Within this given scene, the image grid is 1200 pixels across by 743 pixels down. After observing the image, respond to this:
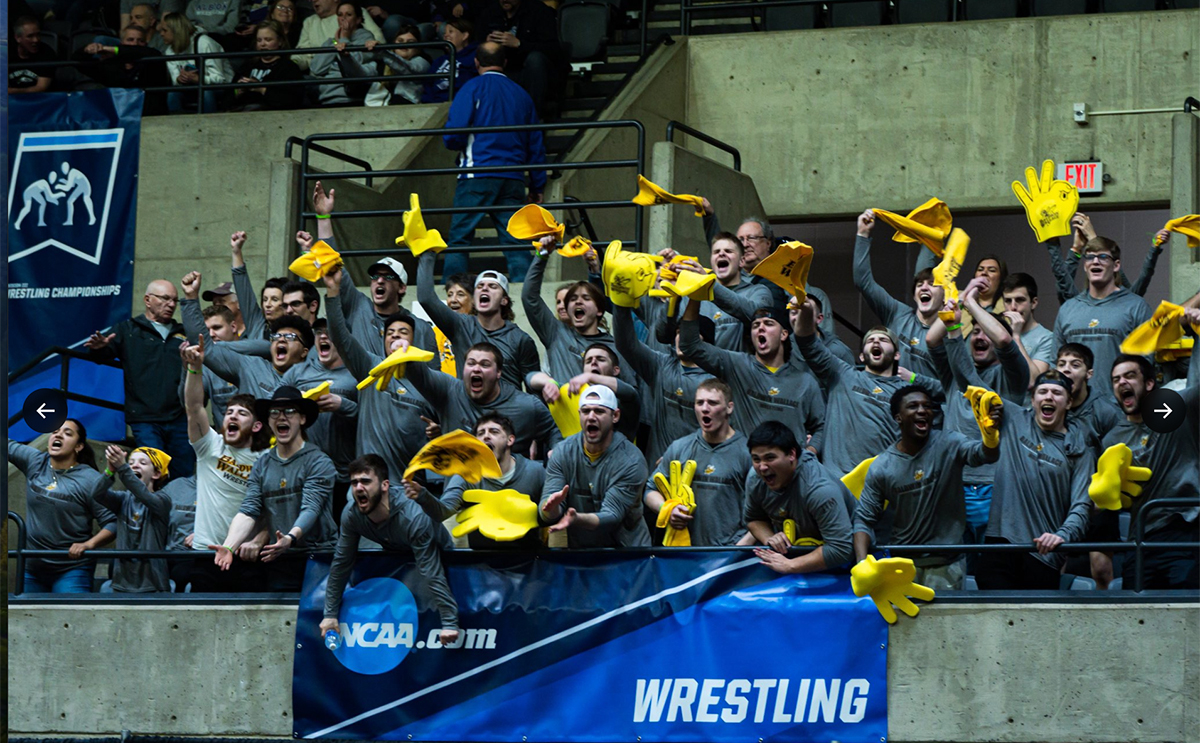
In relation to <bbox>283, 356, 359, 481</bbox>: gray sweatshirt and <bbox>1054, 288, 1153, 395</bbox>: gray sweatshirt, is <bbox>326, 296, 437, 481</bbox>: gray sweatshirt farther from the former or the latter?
<bbox>1054, 288, 1153, 395</bbox>: gray sweatshirt

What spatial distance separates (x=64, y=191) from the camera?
49.4 feet

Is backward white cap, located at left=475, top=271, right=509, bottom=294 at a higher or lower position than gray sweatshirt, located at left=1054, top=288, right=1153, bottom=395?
higher

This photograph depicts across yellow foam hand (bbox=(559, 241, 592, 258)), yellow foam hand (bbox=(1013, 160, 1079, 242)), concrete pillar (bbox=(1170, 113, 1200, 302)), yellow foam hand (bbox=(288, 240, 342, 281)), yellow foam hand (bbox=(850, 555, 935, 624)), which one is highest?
concrete pillar (bbox=(1170, 113, 1200, 302))

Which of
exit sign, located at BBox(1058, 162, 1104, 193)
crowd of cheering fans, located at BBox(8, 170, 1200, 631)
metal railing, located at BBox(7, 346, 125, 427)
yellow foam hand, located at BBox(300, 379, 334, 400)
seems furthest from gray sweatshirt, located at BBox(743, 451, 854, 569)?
exit sign, located at BBox(1058, 162, 1104, 193)

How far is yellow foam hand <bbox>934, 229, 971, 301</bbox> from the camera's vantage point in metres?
9.38

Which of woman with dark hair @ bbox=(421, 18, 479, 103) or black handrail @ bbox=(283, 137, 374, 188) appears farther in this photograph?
woman with dark hair @ bbox=(421, 18, 479, 103)

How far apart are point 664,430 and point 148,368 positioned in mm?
3903

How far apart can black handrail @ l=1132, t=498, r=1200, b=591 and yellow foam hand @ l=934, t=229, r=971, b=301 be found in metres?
1.55

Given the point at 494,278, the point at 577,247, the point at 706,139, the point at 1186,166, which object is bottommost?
the point at 494,278

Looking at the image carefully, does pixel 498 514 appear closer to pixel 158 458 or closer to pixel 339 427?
pixel 339 427

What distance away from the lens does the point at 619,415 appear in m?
9.44

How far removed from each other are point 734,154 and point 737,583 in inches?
244

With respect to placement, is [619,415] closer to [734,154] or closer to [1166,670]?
[1166,670]

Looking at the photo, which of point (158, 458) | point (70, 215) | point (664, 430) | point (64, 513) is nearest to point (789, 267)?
point (664, 430)
